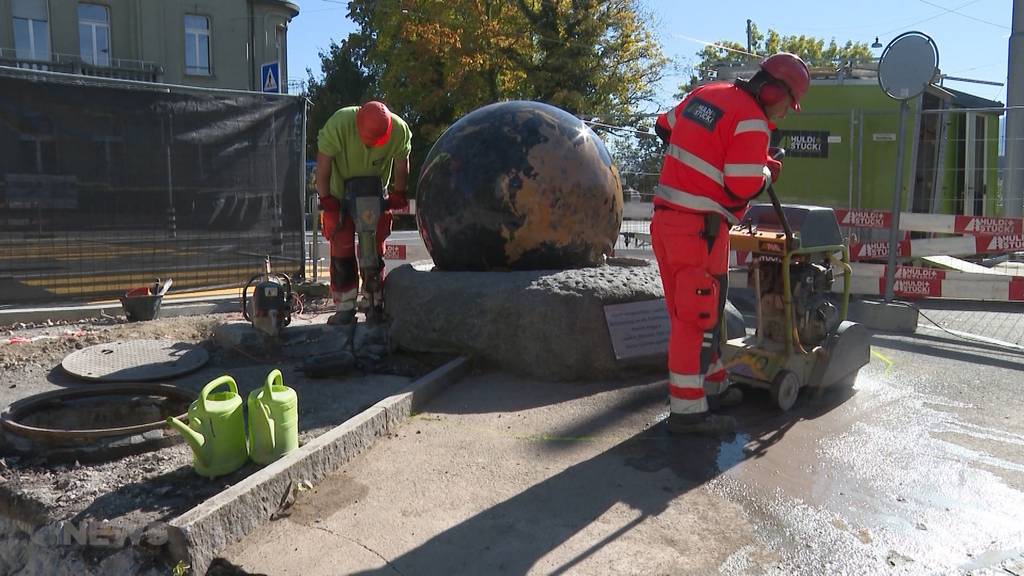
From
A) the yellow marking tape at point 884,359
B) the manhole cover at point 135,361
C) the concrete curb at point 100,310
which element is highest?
the concrete curb at point 100,310

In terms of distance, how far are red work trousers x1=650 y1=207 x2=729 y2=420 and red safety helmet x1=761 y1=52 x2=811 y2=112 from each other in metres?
0.79

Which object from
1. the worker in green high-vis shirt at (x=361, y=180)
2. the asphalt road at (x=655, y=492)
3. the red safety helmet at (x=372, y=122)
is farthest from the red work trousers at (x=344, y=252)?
the asphalt road at (x=655, y=492)

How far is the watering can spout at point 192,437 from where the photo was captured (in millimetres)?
3383

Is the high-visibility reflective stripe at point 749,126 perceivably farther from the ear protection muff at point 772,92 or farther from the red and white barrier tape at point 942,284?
the red and white barrier tape at point 942,284

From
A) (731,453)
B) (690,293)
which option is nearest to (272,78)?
(690,293)

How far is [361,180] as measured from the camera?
6516 mm

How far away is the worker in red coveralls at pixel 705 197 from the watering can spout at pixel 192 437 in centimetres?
240

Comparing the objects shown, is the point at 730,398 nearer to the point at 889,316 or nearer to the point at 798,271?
the point at 798,271

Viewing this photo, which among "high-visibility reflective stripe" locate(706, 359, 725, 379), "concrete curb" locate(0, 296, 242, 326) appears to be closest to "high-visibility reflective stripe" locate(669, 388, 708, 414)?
"high-visibility reflective stripe" locate(706, 359, 725, 379)

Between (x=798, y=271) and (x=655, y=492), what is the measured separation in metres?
1.95

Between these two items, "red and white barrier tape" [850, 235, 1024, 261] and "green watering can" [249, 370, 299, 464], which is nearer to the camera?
"green watering can" [249, 370, 299, 464]

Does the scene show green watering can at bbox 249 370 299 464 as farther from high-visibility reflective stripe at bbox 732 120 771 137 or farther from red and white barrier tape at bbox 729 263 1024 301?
red and white barrier tape at bbox 729 263 1024 301

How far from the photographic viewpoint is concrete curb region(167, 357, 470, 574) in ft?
9.75

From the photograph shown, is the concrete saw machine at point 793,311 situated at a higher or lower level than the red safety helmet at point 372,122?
lower
